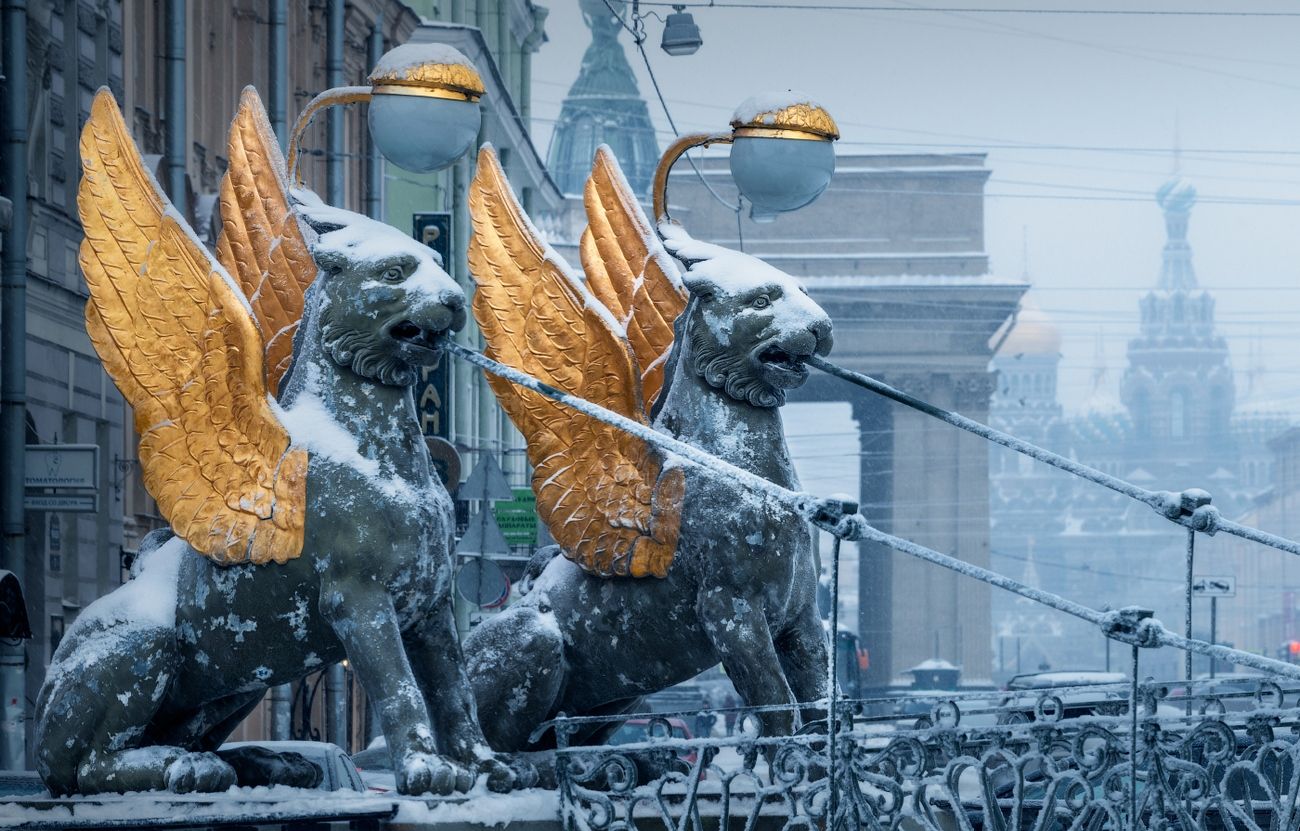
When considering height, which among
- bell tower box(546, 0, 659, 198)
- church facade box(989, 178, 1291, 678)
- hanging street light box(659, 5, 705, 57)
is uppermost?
bell tower box(546, 0, 659, 198)

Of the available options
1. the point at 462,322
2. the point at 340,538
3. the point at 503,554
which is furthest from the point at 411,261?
the point at 503,554

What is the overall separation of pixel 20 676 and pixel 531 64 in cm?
2690

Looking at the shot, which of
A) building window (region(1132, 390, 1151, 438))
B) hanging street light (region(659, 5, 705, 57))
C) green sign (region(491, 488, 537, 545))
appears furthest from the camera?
building window (region(1132, 390, 1151, 438))

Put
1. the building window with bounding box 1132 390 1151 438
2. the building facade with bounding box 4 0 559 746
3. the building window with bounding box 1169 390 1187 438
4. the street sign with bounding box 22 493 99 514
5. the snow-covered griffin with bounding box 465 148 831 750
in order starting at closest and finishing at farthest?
the snow-covered griffin with bounding box 465 148 831 750, the street sign with bounding box 22 493 99 514, the building facade with bounding box 4 0 559 746, the building window with bounding box 1132 390 1151 438, the building window with bounding box 1169 390 1187 438

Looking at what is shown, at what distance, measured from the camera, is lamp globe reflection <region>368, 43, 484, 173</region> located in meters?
8.28

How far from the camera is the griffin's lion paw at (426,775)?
23.2ft

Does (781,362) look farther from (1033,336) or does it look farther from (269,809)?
(1033,336)

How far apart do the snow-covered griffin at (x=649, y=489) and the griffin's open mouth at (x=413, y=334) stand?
1.00 metres

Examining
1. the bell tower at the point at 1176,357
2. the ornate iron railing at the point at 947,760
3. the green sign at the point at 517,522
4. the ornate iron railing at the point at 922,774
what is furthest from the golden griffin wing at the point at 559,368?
the bell tower at the point at 1176,357

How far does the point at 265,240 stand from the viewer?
811 cm

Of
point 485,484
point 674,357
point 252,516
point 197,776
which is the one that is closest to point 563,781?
point 197,776

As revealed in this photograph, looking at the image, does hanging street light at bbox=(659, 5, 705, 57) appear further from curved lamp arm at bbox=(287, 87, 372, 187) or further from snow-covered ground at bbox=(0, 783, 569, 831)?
snow-covered ground at bbox=(0, 783, 569, 831)

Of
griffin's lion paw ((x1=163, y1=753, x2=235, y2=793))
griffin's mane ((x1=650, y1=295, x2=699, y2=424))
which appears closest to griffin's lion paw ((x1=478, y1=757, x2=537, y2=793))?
griffin's lion paw ((x1=163, y1=753, x2=235, y2=793))

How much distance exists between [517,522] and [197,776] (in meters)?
14.4
